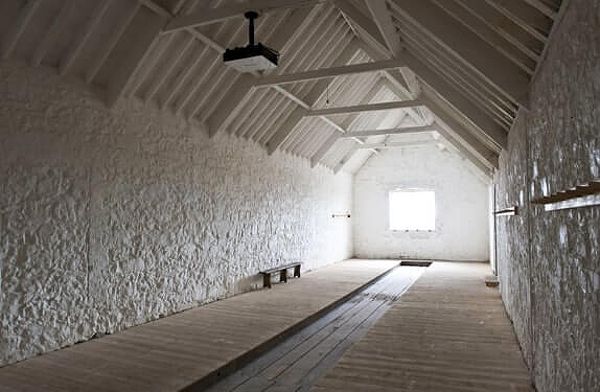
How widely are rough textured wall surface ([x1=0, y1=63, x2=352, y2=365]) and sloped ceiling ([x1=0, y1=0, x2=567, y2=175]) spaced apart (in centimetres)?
33

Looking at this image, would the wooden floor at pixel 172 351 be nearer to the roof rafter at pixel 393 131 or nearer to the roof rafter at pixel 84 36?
the roof rafter at pixel 84 36

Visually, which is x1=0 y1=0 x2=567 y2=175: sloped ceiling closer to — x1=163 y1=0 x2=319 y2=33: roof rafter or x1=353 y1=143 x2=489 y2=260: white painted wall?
x1=163 y1=0 x2=319 y2=33: roof rafter

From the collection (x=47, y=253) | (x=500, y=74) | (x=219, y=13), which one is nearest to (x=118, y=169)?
(x=47, y=253)

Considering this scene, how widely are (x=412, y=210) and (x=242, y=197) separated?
839cm

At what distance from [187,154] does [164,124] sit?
0.63 metres

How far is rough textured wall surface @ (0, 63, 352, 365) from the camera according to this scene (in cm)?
415

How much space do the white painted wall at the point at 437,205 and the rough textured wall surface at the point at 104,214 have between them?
7.45 meters

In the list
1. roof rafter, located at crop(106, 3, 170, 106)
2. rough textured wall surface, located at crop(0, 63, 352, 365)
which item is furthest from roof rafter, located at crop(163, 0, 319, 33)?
rough textured wall surface, located at crop(0, 63, 352, 365)

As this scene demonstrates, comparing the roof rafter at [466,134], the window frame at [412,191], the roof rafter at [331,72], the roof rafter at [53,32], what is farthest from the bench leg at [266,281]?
the window frame at [412,191]

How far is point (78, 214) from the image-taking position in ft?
15.5

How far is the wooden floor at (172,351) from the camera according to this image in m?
3.65

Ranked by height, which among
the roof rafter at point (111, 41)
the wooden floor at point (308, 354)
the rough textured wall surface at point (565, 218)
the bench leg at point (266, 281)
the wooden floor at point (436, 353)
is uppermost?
the roof rafter at point (111, 41)

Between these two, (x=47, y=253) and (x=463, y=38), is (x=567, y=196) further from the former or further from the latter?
(x=47, y=253)

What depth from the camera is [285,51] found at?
7.11 meters
